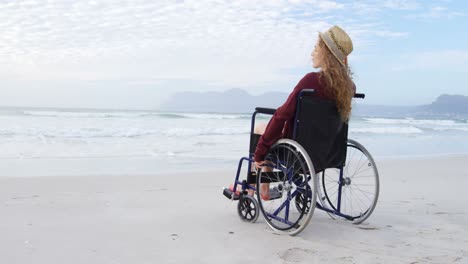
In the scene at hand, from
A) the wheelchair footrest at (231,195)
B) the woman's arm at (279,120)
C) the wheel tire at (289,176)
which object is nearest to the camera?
the wheel tire at (289,176)

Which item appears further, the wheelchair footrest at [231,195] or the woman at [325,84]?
the wheelchair footrest at [231,195]

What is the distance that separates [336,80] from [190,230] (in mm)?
1296

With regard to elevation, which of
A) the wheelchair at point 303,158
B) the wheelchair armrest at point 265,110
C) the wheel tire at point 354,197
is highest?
the wheelchair armrest at point 265,110

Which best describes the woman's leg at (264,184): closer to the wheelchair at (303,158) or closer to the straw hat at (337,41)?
the wheelchair at (303,158)

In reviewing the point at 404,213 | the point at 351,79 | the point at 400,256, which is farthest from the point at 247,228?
the point at 404,213

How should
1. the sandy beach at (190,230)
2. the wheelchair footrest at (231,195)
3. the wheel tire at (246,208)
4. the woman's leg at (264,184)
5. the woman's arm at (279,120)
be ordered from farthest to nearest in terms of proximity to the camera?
the wheelchair footrest at (231,195), the wheel tire at (246,208), the woman's leg at (264,184), the woman's arm at (279,120), the sandy beach at (190,230)

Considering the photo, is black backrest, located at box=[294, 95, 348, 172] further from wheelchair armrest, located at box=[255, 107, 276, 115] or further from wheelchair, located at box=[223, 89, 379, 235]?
wheelchair armrest, located at box=[255, 107, 276, 115]

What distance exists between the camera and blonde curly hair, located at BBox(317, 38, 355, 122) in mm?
2770

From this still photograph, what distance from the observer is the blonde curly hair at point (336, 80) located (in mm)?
2770

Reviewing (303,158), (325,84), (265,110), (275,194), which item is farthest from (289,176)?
(325,84)

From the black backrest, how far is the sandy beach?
0.49 metres

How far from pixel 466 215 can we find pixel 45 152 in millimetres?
6868

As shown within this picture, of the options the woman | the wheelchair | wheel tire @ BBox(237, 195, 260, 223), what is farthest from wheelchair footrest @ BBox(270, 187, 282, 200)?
the woman

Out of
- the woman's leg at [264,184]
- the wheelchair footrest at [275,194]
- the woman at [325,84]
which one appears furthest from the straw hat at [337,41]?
the wheelchair footrest at [275,194]
